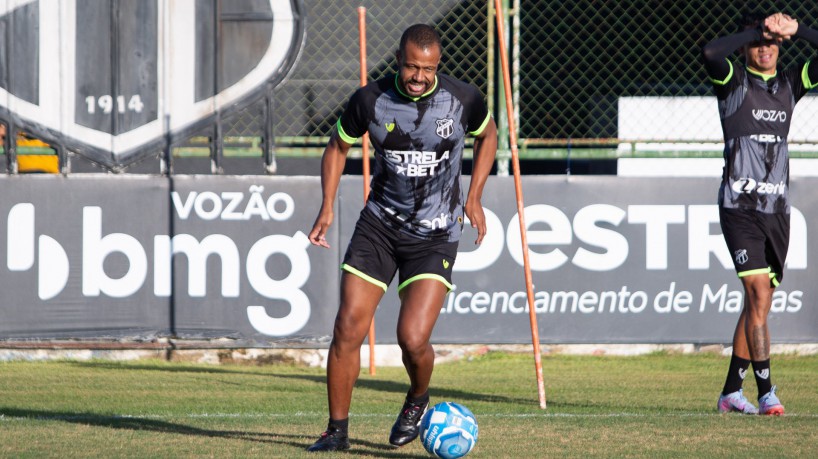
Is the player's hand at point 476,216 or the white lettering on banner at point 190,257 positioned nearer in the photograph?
the player's hand at point 476,216

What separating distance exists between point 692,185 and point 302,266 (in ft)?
11.8

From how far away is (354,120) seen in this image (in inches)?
240

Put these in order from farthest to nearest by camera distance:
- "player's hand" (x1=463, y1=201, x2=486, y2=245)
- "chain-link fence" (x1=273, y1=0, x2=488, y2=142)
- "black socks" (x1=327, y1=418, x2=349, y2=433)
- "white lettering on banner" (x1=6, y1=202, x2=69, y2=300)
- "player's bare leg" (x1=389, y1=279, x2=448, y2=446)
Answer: "chain-link fence" (x1=273, y1=0, x2=488, y2=142) < "white lettering on banner" (x1=6, y1=202, x2=69, y2=300) < "player's hand" (x1=463, y1=201, x2=486, y2=245) < "player's bare leg" (x1=389, y1=279, x2=448, y2=446) < "black socks" (x1=327, y1=418, x2=349, y2=433)

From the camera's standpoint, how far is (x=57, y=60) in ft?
34.9

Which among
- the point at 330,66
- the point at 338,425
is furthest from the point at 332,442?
the point at 330,66

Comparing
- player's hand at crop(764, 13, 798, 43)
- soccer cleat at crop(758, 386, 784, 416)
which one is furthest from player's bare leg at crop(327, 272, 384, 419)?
player's hand at crop(764, 13, 798, 43)

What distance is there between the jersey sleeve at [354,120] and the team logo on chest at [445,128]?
0.37 meters

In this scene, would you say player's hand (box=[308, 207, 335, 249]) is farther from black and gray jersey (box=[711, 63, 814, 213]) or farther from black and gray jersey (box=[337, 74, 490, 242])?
black and gray jersey (box=[711, 63, 814, 213])

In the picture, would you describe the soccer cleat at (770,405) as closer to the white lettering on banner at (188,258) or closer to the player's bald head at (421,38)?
the player's bald head at (421,38)

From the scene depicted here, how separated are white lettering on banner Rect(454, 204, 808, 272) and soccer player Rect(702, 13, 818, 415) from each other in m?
2.97

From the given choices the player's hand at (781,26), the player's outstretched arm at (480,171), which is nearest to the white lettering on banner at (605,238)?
the player's hand at (781,26)

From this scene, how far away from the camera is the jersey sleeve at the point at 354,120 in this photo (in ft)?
19.9

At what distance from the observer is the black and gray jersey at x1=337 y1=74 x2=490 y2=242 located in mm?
6027

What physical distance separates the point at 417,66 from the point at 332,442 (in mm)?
1908
